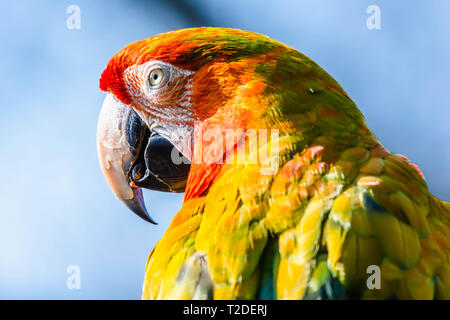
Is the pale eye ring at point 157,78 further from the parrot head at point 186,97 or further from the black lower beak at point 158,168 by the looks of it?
the black lower beak at point 158,168

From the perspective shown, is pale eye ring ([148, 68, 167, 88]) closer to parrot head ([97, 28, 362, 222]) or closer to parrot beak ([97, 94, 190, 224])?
parrot head ([97, 28, 362, 222])

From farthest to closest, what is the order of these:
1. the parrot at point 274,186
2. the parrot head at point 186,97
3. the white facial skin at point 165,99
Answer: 1. the white facial skin at point 165,99
2. the parrot head at point 186,97
3. the parrot at point 274,186

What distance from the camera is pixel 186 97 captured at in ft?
4.66

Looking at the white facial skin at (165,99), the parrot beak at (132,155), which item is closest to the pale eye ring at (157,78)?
the white facial skin at (165,99)

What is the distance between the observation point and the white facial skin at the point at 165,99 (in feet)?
4.66

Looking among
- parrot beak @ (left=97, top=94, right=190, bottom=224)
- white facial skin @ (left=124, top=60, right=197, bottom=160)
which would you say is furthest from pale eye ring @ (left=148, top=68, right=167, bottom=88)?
parrot beak @ (left=97, top=94, right=190, bottom=224)

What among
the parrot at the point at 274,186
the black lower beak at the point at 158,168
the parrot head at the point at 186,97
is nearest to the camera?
the parrot at the point at 274,186

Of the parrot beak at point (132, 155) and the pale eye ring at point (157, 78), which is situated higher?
the pale eye ring at point (157, 78)

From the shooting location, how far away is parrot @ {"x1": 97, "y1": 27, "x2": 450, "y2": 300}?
99cm

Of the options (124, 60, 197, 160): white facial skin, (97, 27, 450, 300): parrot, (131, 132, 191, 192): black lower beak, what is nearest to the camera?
(97, 27, 450, 300): parrot

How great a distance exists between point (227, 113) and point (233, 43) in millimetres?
191

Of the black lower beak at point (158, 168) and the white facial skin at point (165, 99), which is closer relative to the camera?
the white facial skin at point (165, 99)

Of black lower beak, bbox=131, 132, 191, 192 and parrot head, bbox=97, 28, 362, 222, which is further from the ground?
parrot head, bbox=97, 28, 362, 222
